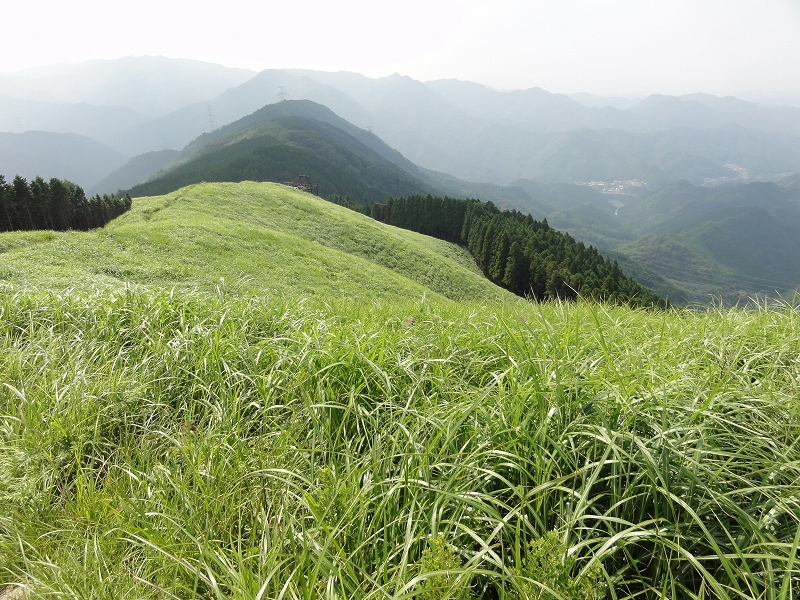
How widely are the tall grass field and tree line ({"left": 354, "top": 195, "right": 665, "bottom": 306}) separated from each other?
172ft

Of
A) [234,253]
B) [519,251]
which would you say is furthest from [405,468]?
[519,251]

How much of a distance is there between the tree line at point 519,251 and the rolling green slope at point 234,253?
25.2 m

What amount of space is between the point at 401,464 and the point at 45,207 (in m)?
61.2

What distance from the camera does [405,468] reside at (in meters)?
2.41

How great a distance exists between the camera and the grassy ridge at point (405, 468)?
199 centimetres

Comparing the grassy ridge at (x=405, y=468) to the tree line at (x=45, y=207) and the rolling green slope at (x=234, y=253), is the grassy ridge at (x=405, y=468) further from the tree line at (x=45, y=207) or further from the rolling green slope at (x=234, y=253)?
the tree line at (x=45, y=207)

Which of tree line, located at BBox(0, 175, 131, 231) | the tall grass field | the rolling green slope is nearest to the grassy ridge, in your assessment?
the tall grass field

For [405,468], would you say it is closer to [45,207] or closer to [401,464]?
[401,464]

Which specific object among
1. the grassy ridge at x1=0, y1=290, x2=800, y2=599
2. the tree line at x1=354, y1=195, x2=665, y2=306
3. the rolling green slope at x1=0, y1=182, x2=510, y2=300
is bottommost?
the tree line at x1=354, y1=195, x2=665, y2=306

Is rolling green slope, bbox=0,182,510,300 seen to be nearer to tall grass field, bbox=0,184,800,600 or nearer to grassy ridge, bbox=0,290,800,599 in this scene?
tall grass field, bbox=0,184,800,600

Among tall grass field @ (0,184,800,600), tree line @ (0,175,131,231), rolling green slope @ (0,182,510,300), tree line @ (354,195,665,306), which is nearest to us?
tall grass field @ (0,184,800,600)

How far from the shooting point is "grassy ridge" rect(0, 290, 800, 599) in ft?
6.53

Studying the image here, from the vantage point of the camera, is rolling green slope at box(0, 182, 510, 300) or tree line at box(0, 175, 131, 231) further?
tree line at box(0, 175, 131, 231)

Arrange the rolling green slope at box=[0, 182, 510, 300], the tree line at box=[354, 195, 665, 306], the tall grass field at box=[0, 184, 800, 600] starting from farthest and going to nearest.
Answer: the tree line at box=[354, 195, 665, 306]
the rolling green slope at box=[0, 182, 510, 300]
the tall grass field at box=[0, 184, 800, 600]
